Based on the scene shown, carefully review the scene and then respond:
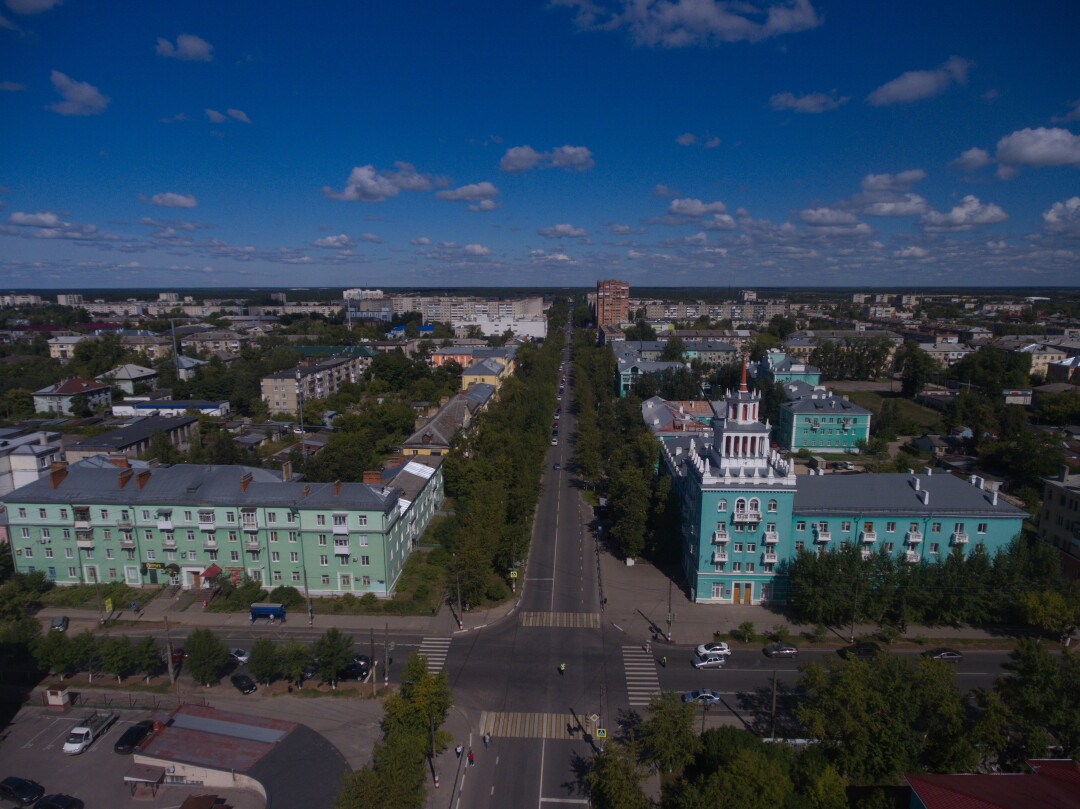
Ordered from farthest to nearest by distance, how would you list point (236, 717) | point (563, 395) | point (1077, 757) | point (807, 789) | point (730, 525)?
point (563, 395), point (730, 525), point (236, 717), point (1077, 757), point (807, 789)

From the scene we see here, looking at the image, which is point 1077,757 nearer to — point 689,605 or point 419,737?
point 689,605

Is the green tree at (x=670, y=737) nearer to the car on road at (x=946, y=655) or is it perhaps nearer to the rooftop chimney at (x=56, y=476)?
the car on road at (x=946, y=655)

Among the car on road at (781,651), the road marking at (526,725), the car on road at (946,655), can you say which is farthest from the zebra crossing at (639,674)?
the car on road at (946,655)

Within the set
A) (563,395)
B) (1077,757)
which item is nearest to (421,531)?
(1077,757)

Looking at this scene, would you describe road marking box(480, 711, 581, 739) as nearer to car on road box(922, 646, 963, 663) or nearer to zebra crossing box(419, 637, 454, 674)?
zebra crossing box(419, 637, 454, 674)

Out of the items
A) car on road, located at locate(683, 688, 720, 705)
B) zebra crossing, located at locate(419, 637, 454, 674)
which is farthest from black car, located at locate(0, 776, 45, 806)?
car on road, located at locate(683, 688, 720, 705)

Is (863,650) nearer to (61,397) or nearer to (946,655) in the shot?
(946,655)

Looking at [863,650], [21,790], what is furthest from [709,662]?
[21,790]
